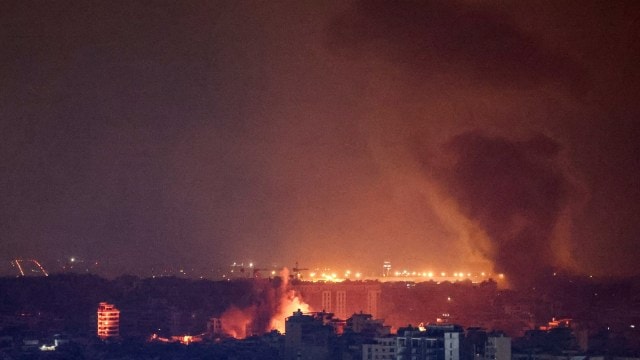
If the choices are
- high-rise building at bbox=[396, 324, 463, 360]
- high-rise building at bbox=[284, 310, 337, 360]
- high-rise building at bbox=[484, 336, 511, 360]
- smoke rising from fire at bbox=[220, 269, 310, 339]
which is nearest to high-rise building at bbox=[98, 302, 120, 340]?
smoke rising from fire at bbox=[220, 269, 310, 339]

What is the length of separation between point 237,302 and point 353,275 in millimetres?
4440

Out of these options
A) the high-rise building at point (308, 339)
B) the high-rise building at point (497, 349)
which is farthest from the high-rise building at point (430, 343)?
the high-rise building at point (308, 339)

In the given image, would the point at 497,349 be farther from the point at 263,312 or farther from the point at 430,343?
the point at 263,312

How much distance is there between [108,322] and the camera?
120 ft

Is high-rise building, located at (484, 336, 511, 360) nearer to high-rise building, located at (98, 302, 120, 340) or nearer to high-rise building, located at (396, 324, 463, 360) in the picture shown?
high-rise building, located at (396, 324, 463, 360)

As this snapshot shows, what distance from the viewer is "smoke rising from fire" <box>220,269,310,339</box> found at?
1348 inches

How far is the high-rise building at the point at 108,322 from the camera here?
119 ft

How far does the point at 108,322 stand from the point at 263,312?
407 centimetres

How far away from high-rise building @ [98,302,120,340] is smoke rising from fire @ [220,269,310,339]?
8.80ft

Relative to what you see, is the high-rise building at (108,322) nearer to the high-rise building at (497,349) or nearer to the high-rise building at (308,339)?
the high-rise building at (308,339)

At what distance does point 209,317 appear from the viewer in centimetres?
3928

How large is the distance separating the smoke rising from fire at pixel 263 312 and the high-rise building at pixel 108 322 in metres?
2.68

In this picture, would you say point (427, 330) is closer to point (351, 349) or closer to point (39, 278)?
point (351, 349)

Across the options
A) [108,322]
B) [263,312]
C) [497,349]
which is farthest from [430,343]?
[108,322]
